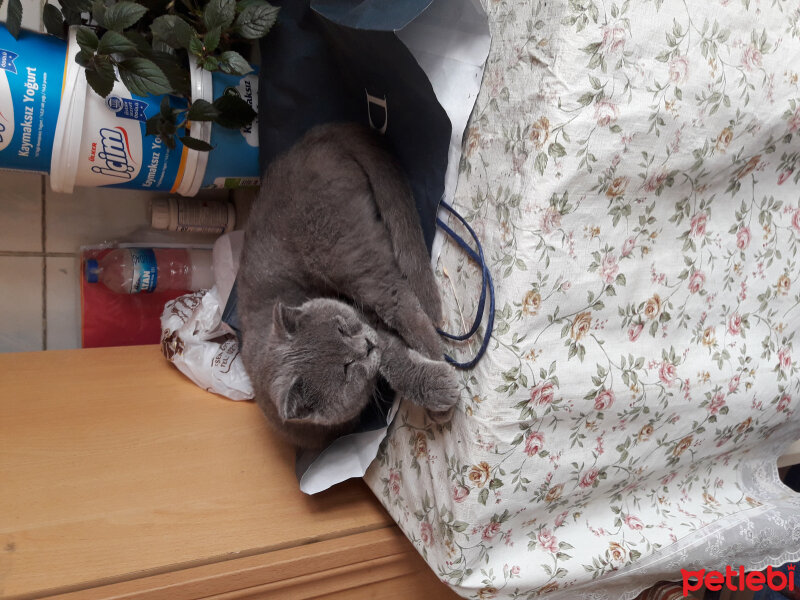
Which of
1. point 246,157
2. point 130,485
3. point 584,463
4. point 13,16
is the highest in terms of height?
point 13,16

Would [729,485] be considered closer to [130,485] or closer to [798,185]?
[798,185]

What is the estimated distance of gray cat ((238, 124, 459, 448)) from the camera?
32.3 inches

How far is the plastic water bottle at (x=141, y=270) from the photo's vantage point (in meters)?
1.28

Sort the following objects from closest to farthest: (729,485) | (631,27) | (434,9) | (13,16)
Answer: (631,27) < (434,9) < (13,16) < (729,485)

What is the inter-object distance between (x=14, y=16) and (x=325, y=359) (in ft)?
2.54

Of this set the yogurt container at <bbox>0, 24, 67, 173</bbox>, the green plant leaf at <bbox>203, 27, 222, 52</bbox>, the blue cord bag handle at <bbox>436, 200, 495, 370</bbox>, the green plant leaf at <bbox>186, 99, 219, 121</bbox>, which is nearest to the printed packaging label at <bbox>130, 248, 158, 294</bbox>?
the yogurt container at <bbox>0, 24, 67, 173</bbox>

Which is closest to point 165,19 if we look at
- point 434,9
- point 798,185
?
point 434,9

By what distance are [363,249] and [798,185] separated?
75cm

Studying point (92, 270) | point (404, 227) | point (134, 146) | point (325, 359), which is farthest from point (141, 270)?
point (404, 227)

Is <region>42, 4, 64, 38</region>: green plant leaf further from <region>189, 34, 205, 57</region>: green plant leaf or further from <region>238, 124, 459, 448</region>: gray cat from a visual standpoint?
<region>238, 124, 459, 448</region>: gray cat

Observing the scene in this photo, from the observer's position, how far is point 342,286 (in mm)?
887

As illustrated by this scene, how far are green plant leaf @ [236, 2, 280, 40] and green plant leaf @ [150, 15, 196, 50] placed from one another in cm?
9

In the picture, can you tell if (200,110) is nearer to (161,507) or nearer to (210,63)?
(210,63)

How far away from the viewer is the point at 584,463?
809 mm
